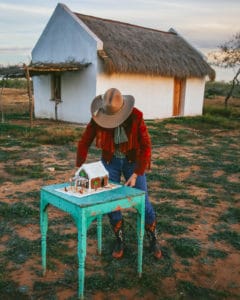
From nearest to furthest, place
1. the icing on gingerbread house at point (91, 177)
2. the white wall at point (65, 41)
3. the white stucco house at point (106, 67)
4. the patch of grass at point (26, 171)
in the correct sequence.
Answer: the icing on gingerbread house at point (91, 177), the patch of grass at point (26, 171), the white wall at point (65, 41), the white stucco house at point (106, 67)

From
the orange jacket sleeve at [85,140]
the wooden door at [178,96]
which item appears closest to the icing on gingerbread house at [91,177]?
the orange jacket sleeve at [85,140]

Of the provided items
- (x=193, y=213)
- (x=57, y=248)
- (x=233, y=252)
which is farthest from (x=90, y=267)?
(x=193, y=213)

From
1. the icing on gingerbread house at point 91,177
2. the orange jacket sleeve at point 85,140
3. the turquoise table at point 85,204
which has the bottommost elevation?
the turquoise table at point 85,204

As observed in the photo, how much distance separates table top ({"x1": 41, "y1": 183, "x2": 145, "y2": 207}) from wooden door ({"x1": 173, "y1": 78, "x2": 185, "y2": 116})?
49.4ft

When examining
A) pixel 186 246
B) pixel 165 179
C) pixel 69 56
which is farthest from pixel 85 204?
pixel 69 56

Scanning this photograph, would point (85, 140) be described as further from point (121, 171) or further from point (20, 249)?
point (20, 249)

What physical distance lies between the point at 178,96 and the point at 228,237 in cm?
1422

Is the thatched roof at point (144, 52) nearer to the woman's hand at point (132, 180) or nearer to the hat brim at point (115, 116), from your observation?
the hat brim at point (115, 116)

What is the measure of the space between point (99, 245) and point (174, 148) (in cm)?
677

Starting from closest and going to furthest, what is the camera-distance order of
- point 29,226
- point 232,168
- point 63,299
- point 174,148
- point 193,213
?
point 63,299, point 29,226, point 193,213, point 232,168, point 174,148

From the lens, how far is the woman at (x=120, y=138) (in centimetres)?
325

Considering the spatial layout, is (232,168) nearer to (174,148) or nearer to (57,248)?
(174,148)

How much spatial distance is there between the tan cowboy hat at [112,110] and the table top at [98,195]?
2.00 ft

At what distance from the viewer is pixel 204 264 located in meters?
3.71
